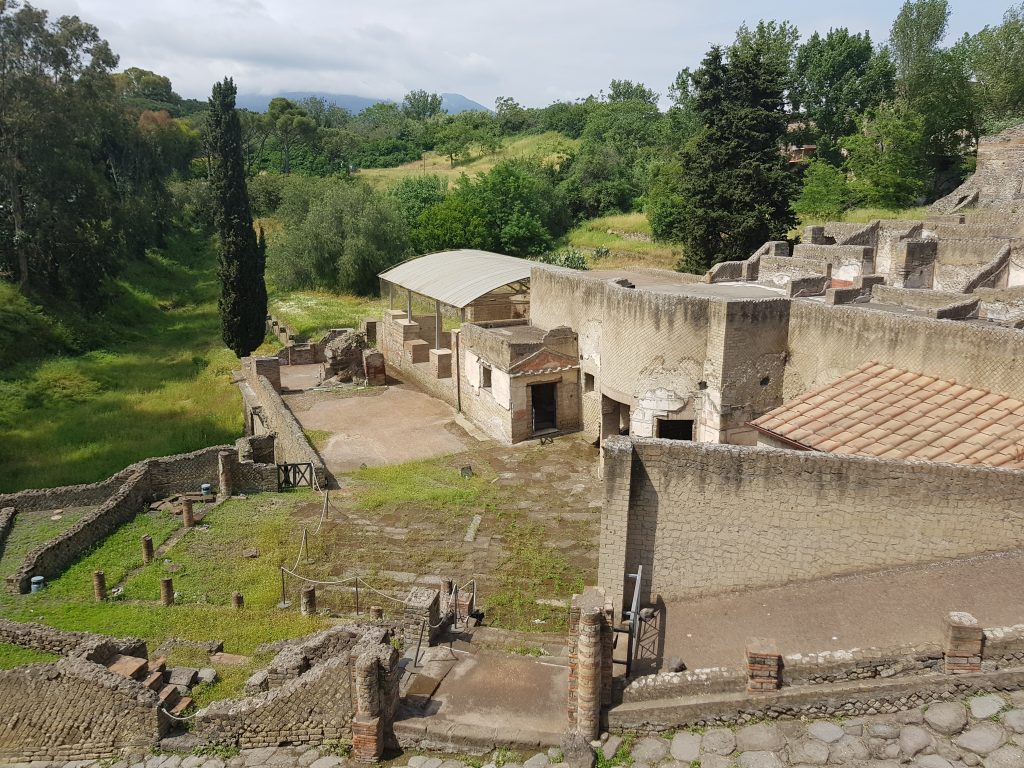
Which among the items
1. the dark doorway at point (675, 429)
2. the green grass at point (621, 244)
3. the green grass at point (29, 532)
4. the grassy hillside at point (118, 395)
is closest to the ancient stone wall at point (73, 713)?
the green grass at point (29, 532)

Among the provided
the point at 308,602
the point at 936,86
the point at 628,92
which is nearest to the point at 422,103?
the point at 628,92

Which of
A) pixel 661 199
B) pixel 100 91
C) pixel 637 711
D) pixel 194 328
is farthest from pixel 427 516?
pixel 100 91

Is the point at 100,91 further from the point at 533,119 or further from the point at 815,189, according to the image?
A: the point at 533,119

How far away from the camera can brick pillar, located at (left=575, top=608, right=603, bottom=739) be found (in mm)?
7160

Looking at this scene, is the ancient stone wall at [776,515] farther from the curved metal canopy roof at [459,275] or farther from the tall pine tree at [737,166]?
the tall pine tree at [737,166]

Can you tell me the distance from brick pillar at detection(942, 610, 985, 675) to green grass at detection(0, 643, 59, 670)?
35.7 feet

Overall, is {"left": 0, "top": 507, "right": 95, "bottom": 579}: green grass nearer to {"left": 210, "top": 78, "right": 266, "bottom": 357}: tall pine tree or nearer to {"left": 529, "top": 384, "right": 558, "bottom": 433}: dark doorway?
{"left": 529, "top": 384, "right": 558, "bottom": 433}: dark doorway

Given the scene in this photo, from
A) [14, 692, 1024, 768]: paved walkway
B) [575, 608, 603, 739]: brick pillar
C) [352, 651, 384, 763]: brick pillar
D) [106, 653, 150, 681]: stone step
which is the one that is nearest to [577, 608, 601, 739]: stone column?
[575, 608, 603, 739]: brick pillar

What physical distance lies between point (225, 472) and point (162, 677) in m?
7.58

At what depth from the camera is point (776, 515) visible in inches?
336

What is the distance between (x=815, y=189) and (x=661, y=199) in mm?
8132

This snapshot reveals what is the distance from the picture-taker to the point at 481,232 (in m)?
42.7

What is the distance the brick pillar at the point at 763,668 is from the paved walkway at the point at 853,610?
1.00 m

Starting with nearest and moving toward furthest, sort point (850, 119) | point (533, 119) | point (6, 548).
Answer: point (6, 548) → point (850, 119) → point (533, 119)
